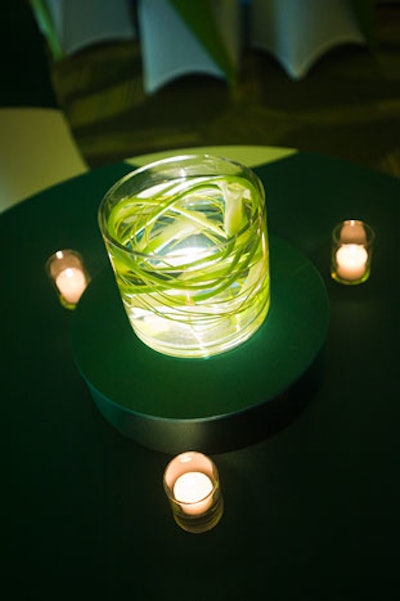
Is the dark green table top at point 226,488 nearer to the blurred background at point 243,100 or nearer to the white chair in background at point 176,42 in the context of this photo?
the blurred background at point 243,100

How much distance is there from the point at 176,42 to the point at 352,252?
5.02ft

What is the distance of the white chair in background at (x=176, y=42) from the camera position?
2215 millimetres

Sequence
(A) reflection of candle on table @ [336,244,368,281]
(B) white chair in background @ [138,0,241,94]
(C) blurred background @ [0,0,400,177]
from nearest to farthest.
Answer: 1. (A) reflection of candle on table @ [336,244,368,281]
2. (C) blurred background @ [0,0,400,177]
3. (B) white chair in background @ [138,0,241,94]

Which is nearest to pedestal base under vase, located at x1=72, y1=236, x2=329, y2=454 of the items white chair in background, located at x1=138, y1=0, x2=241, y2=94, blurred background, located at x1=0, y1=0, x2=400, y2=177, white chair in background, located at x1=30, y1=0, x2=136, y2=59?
blurred background, located at x1=0, y1=0, x2=400, y2=177

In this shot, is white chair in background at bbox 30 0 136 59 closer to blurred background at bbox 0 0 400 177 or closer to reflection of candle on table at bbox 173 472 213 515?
blurred background at bbox 0 0 400 177

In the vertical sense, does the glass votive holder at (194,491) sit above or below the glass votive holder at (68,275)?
below

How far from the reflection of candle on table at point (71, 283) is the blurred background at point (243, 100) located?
1.12 meters

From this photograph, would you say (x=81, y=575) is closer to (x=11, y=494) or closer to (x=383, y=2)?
(x=11, y=494)

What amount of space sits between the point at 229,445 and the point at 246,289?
0.22 m

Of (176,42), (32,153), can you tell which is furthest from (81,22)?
(32,153)

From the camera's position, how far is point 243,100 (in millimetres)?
2279

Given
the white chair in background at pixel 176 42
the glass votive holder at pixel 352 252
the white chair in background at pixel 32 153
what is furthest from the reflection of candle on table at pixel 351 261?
the white chair in background at pixel 176 42

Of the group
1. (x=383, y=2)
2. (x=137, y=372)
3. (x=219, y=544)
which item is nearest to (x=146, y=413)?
(x=137, y=372)

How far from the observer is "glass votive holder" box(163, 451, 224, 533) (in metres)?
0.77
